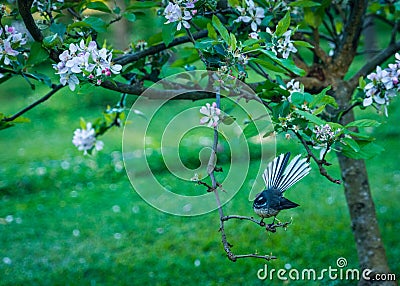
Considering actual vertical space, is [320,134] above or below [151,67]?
below

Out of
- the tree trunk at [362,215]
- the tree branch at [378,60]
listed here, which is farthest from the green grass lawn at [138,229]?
the tree branch at [378,60]

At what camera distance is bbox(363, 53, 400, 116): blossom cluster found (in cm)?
193

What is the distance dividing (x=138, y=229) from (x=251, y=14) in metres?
2.57

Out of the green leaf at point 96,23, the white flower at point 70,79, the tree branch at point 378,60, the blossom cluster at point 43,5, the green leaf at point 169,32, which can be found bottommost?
the white flower at point 70,79

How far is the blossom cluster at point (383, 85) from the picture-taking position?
1930 millimetres

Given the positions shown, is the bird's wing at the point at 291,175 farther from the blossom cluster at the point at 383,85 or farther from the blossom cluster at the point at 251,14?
the blossom cluster at the point at 251,14

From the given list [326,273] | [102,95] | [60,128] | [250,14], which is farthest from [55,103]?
[250,14]

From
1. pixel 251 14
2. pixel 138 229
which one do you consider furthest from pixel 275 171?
pixel 138 229

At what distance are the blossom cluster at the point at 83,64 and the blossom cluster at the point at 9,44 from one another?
22 centimetres

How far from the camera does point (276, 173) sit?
1561mm

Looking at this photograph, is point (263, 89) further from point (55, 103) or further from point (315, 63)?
point (55, 103)

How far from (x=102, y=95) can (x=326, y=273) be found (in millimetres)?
6691

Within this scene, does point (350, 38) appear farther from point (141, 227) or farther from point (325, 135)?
point (141, 227)

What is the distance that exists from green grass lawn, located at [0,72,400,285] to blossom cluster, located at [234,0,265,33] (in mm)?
794
